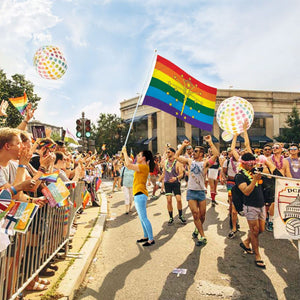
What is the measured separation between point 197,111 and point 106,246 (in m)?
4.14

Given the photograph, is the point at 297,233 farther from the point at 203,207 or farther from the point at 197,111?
the point at 197,111

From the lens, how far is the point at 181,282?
3715 millimetres

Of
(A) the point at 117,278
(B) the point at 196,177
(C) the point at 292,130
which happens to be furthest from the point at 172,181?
(C) the point at 292,130

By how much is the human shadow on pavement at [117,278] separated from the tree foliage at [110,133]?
2835cm

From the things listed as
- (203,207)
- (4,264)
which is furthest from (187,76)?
(4,264)

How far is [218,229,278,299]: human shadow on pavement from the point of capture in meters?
3.40

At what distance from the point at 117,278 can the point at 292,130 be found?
1324 inches

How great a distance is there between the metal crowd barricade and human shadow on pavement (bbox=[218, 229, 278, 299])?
2.53 m

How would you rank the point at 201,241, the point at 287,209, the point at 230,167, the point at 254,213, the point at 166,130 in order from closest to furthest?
the point at 287,209
the point at 254,213
the point at 201,241
the point at 230,167
the point at 166,130

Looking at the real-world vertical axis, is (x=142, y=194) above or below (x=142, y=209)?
above

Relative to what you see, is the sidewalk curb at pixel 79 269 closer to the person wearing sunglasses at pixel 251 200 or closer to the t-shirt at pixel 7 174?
the t-shirt at pixel 7 174

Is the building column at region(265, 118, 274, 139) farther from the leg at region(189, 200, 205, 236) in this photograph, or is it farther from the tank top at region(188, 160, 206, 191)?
the leg at region(189, 200, 205, 236)

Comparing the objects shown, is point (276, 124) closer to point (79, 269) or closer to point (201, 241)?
point (201, 241)

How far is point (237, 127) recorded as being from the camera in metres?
6.07
